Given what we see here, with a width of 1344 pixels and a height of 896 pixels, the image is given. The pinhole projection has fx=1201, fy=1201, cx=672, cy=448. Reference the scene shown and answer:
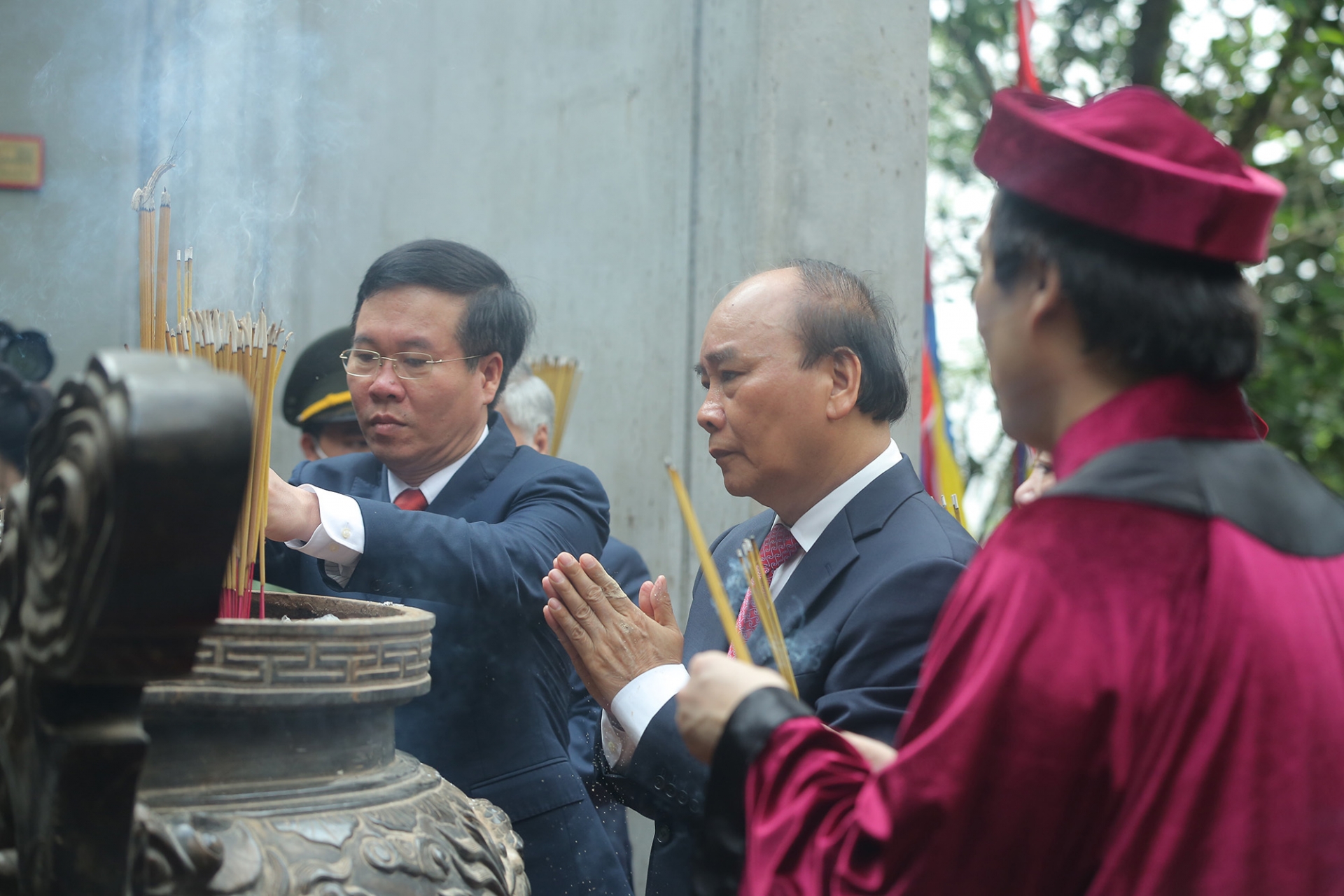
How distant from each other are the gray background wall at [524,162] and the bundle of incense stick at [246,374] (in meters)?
1.42

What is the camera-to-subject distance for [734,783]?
1.30 meters

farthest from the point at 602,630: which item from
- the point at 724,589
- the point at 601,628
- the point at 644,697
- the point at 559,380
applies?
the point at 559,380

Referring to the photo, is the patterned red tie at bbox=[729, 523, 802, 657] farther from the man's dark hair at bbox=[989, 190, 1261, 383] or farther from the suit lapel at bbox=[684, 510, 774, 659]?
the man's dark hair at bbox=[989, 190, 1261, 383]

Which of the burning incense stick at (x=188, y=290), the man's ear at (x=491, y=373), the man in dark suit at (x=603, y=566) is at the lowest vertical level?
the man in dark suit at (x=603, y=566)

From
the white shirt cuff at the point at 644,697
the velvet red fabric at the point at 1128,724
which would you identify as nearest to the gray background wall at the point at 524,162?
the white shirt cuff at the point at 644,697

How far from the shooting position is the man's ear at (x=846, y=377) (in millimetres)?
2123

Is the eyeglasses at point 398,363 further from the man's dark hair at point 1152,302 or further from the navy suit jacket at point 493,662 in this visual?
the man's dark hair at point 1152,302

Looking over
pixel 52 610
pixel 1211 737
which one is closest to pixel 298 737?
pixel 52 610

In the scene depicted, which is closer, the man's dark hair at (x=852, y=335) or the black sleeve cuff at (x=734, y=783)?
the black sleeve cuff at (x=734, y=783)

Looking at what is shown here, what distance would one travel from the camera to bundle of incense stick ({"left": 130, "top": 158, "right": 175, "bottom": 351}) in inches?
70.8

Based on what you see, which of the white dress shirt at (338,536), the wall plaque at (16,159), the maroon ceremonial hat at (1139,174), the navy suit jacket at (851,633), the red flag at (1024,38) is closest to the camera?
the maroon ceremonial hat at (1139,174)

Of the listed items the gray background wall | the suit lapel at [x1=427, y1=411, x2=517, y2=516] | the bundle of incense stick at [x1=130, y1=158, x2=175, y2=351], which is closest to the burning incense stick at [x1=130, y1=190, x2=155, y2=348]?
the bundle of incense stick at [x1=130, y1=158, x2=175, y2=351]

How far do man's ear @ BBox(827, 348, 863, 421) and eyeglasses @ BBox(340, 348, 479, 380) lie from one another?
2.85 ft

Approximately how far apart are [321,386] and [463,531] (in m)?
1.76
